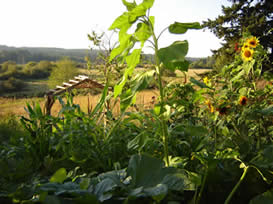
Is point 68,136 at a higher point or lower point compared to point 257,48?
lower

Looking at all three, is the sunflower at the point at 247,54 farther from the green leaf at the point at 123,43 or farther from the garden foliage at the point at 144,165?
the green leaf at the point at 123,43

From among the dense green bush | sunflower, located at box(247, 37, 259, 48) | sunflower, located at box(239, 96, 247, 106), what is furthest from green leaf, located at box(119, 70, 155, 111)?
the dense green bush

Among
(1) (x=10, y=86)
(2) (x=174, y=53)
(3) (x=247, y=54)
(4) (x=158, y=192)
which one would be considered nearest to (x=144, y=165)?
(4) (x=158, y=192)

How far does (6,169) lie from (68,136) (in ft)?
0.97

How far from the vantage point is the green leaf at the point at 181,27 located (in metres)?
0.45

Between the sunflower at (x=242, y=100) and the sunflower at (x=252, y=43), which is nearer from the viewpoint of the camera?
the sunflower at (x=242, y=100)

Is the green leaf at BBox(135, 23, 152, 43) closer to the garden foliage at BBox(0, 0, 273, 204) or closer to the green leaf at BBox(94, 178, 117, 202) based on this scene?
the garden foliage at BBox(0, 0, 273, 204)

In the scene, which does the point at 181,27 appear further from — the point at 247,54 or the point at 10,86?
the point at 10,86

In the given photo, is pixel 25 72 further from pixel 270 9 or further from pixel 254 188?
pixel 254 188

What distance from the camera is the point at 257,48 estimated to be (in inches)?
49.8

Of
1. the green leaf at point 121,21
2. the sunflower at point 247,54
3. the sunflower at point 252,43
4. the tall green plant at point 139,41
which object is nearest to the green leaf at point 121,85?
the tall green plant at point 139,41

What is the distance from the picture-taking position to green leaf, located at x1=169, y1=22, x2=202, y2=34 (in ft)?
1.47

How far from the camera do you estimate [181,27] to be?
0.46 meters

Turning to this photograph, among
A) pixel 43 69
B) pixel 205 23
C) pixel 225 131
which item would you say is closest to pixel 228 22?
pixel 205 23
